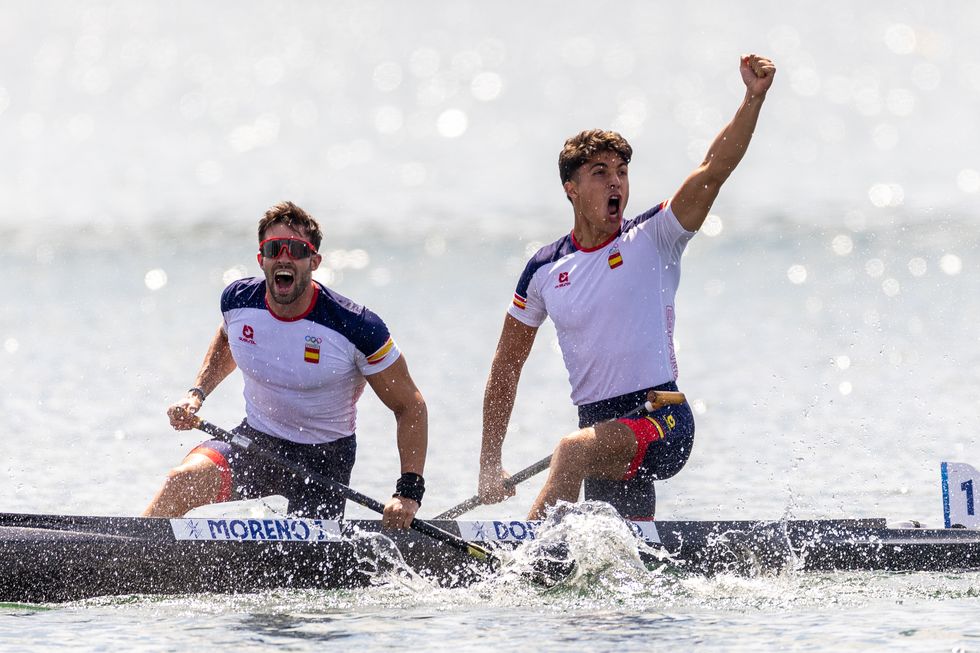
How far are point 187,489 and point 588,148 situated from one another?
10.1 ft

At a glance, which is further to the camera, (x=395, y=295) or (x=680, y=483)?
(x=395, y=295)

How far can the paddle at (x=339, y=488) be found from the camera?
9.64 meters

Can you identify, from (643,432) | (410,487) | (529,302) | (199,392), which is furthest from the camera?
(199,392)

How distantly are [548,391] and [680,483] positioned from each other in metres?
5.47

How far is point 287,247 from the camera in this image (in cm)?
948

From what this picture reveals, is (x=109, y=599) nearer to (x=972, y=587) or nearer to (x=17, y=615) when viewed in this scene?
(x=17, y=615)

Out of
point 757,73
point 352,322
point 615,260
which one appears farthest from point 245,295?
point 757,73

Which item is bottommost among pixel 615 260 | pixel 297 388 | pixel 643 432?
pixel 643 432

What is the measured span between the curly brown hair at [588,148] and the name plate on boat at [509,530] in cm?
203

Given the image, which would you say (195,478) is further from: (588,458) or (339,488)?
(588,458)

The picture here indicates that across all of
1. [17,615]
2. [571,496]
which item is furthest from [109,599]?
[571,496]

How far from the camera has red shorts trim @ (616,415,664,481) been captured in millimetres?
Answer: 9234

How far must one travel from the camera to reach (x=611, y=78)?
65.2 metres

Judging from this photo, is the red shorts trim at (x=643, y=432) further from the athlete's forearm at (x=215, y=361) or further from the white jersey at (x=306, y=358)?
the athlete's forearm at (x=215, y=361)
